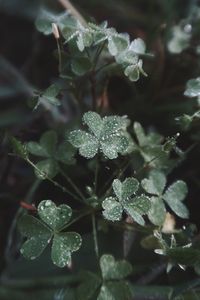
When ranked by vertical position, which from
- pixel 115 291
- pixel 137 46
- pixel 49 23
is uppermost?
pixel 49 23

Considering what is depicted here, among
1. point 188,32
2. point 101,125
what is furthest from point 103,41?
point 188,32

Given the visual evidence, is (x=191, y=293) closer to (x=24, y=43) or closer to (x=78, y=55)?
(x=78, y=55)

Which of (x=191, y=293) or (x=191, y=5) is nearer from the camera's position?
(x=191, y=293)

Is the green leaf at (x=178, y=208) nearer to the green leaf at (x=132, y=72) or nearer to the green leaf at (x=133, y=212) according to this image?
the green leaf at (x=133, y=212)

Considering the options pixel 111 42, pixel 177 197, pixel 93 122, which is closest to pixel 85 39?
pixel 111 42

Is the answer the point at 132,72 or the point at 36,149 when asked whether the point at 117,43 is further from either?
the point at 36,149

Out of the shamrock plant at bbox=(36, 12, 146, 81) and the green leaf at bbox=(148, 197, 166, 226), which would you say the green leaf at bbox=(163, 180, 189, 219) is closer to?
the green leaf at bbox=(148, 197, 166, 226)

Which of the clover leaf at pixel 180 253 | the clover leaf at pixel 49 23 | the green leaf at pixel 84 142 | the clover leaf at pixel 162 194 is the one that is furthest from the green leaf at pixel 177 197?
the clover leaf at pixel 49 23
